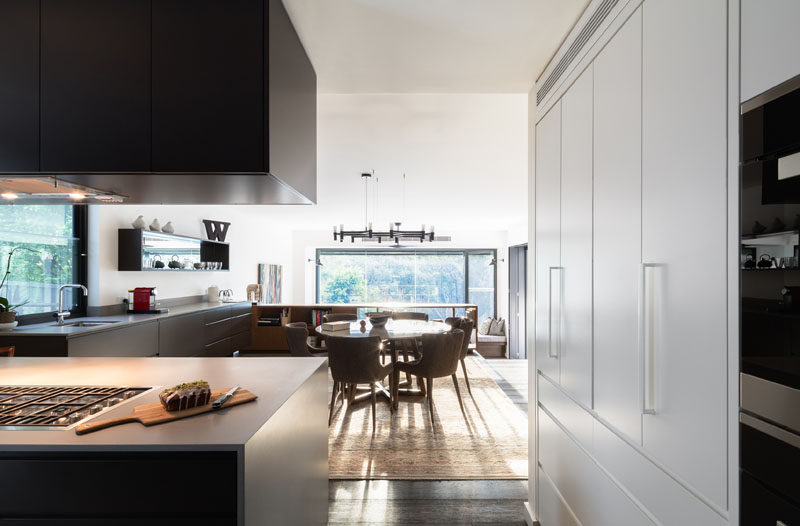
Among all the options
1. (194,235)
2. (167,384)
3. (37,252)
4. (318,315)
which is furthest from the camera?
(318,315)

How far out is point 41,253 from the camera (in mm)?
3512

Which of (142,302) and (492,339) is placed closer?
(142,302)

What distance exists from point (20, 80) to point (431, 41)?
161 cm

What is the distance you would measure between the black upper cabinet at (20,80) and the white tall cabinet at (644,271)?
2.08 meters

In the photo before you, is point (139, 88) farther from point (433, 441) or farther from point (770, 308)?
point (433, 441)

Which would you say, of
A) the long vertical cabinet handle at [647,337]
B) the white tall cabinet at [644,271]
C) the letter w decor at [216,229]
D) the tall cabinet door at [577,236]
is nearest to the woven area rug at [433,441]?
the white tall cabinet at [644,271]

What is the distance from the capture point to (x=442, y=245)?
10672mm

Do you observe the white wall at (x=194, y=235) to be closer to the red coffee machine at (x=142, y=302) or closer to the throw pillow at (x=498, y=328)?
the red coffee machine at (x=142, y=302)

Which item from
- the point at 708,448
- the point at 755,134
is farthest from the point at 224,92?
the point at 708,448

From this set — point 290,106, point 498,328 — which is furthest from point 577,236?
point 498,328

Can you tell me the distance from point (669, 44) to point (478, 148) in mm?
3192

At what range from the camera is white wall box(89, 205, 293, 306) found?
162 inches

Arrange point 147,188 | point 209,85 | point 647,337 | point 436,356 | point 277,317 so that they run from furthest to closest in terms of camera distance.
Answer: point 277,317 → point 436,356 → point 147,188 → point 209,85 → point 647,337

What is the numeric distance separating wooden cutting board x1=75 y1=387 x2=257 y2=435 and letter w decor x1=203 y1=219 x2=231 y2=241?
18.2 ft
